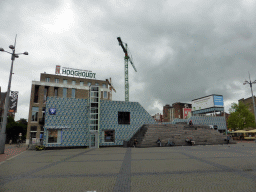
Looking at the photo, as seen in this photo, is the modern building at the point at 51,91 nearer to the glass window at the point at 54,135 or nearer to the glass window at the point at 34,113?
the glass window at the point at 34,113

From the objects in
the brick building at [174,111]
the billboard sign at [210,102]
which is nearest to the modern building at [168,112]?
the brick building at [174,111]

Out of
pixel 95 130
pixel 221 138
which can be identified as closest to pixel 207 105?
pixel 221 138

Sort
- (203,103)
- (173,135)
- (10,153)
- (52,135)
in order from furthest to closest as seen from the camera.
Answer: (203,103) → (173,135) → (52,135) → (10,153)

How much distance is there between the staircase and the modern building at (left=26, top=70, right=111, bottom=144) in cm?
1851

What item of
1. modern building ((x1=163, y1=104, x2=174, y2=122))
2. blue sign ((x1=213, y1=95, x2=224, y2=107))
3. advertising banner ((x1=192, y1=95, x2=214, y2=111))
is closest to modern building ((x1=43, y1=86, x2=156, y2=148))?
advertising banner ((x1=192, y1=95, x2=214, y2=111))

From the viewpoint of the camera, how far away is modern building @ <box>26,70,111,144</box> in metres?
46.2

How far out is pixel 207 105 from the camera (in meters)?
54.1

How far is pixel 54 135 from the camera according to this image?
2738 centimetres

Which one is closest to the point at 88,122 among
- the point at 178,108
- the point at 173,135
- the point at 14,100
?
the point at 173,135

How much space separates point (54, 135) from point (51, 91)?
2755 cm

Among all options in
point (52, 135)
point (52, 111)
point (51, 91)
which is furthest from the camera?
point (51, 91)

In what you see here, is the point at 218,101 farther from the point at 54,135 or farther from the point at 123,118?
the point at 54,135

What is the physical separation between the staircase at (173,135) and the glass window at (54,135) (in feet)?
37.4

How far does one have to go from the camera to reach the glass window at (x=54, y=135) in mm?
27073
